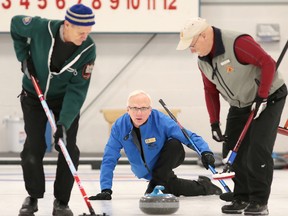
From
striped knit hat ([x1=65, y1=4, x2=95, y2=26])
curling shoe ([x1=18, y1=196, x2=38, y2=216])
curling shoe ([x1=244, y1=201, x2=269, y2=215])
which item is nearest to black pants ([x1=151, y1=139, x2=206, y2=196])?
curling shoe ([x1=244, y1=201, x2=269, y2=215])

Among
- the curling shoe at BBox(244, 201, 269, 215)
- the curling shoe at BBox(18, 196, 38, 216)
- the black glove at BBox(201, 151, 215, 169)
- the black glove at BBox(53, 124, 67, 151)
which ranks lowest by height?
the curling shoe at BBox(244, 201, 269, 215)

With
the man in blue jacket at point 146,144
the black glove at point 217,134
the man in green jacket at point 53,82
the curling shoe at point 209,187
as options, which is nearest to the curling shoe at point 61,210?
the man in green jacket at point 53,82

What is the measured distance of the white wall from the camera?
8.56m

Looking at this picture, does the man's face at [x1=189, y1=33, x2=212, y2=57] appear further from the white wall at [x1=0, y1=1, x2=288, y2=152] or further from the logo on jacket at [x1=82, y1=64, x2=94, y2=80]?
the white wall at [x1=0, y1=1, x2=288, y2=152]

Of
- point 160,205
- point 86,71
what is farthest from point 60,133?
point 160,205

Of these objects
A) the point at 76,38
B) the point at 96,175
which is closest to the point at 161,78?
the point at 96,175

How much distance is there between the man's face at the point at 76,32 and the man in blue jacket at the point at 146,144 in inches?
32.2

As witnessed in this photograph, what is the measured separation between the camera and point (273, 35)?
28.1 feet

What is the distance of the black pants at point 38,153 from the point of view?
3.93m

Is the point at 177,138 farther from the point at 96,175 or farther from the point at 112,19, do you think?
the point at 112,19

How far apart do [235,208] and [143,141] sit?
0.73 metres

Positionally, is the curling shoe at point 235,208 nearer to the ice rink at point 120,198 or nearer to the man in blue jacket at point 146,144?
the ice rink at point 120,198

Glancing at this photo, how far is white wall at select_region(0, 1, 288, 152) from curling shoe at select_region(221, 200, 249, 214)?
4.28 m

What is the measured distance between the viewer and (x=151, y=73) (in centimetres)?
Answer: 865
